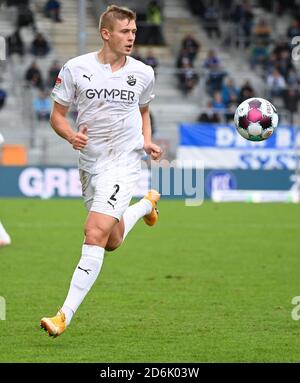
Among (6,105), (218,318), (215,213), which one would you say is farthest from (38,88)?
(218,318)

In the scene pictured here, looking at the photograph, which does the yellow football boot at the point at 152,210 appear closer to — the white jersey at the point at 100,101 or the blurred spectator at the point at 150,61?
the white jersey at the point at 100,101

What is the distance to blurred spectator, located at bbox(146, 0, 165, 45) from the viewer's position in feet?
118

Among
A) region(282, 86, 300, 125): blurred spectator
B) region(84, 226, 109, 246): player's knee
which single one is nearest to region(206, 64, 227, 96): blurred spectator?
region(282, 86, 300, 125): blurred spectator

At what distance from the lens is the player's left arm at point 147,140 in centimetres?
912

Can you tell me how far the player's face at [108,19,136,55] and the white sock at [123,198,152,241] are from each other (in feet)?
5.49

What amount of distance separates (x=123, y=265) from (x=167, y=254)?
146 cm

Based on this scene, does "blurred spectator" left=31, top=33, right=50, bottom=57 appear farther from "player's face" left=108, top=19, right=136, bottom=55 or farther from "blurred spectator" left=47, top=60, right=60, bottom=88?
"player's face" left=108, top=19, right=136, bottom=55

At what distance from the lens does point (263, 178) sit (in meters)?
26.9

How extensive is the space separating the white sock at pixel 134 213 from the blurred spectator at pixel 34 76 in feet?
68.4

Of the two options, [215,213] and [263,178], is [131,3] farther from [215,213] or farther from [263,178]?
[215,213]

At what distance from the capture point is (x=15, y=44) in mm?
32781

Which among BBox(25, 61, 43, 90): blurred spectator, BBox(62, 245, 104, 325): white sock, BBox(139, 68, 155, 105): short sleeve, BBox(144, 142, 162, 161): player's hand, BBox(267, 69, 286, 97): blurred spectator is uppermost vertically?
BBox(139, 68, 155, 105): short sleeve

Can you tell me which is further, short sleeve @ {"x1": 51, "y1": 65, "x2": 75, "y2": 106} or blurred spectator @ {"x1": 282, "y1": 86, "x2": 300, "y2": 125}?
blurred spectator @ {"x1": 282, "y1": 86, "x2": 300, "y2": 125}

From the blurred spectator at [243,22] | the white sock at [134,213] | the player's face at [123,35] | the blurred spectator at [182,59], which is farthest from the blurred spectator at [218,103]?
the player's face at [123,35]
